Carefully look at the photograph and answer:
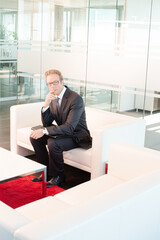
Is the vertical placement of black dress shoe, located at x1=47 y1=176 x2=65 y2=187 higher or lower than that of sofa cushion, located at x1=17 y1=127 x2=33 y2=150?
lower

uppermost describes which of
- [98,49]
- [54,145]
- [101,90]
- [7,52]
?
[98,49]

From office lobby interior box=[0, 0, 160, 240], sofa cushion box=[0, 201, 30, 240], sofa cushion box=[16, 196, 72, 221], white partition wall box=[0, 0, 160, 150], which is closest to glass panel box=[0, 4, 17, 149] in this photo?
office lobby interior box=[0, 0, 160, 240]

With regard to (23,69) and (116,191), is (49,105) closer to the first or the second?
(116,191)

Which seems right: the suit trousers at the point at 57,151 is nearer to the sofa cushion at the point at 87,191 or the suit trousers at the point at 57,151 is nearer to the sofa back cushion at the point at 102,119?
the sofa back cushion at the point at 102,119

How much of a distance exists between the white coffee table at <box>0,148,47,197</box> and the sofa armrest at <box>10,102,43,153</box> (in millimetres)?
1038

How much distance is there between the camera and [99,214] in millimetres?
1979

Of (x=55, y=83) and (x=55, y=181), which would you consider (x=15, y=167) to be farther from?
(x=55, y=83)

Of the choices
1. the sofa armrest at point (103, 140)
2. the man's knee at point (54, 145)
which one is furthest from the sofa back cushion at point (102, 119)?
the man's knee at point (54, 145)

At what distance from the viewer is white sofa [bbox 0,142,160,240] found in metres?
1.84

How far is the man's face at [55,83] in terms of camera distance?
4207mm

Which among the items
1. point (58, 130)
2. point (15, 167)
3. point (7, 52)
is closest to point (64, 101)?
point (58, 130)

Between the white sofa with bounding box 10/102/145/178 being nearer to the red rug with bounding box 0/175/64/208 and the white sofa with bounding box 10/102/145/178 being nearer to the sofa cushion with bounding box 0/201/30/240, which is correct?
the red rug with bounding box 0/175/64/208

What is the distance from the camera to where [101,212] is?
1.99m

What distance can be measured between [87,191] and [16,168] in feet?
2.95
